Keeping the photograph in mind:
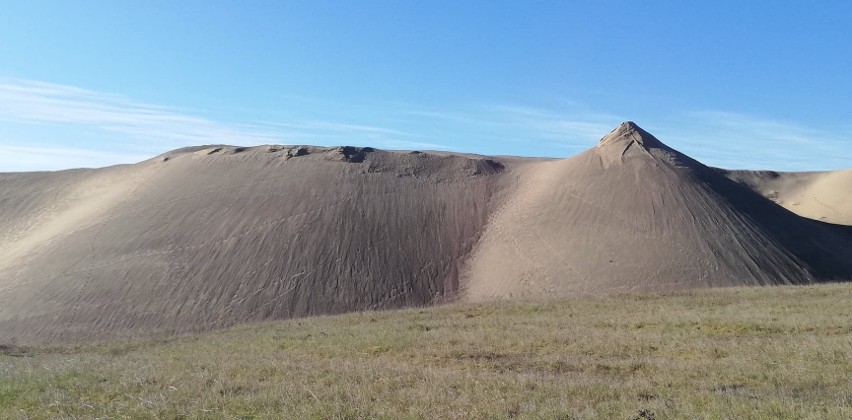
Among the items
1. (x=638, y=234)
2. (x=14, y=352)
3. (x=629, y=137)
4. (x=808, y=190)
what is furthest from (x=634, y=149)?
(x=808, y=190)

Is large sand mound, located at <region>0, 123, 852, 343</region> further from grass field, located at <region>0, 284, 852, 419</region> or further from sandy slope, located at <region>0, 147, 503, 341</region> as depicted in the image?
grass field, located at <region>0, 284, 852, 419</region>

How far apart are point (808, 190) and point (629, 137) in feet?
149

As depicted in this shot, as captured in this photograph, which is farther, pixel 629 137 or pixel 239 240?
pixel 629 137

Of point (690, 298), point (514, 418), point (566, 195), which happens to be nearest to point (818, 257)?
point (566, 195)

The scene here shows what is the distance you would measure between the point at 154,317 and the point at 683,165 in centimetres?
2800

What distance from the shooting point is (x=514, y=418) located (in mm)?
7891

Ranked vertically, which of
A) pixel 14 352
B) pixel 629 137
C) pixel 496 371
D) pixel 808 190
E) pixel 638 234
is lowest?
pixel 14 352

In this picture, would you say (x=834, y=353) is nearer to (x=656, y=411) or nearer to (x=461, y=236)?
(x=656, y=411)

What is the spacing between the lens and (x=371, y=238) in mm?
35469

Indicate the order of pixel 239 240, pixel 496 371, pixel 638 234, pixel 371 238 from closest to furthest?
pixel 496 371, pixel 638 234, pixel 239 240, pixel 371 238

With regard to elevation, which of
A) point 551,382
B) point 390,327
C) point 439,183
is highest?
point 439,183

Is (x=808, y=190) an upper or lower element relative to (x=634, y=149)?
lower

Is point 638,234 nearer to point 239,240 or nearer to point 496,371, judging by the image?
point 239,240

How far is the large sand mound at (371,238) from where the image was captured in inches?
1222
